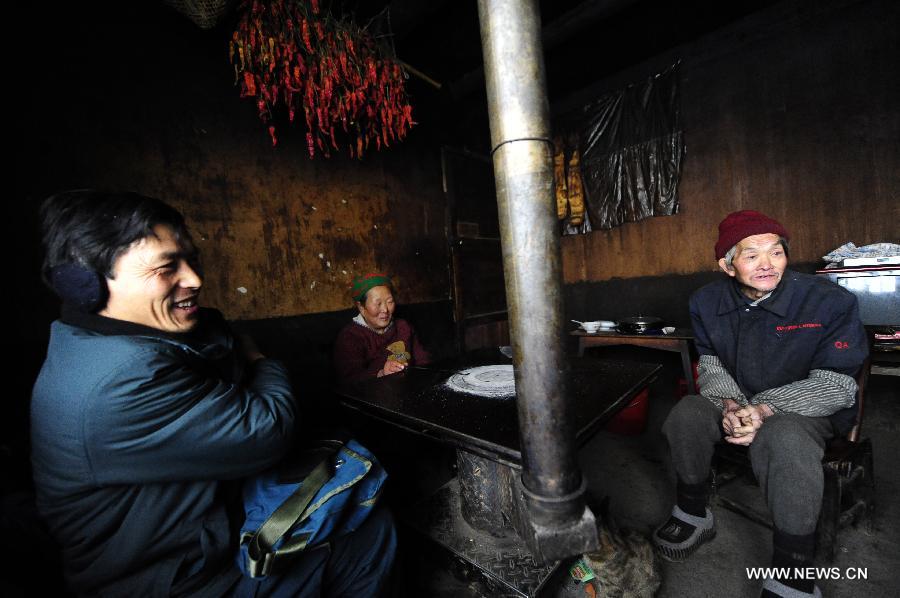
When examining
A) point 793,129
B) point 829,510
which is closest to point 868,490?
point 829,510

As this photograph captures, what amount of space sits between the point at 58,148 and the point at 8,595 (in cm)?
238

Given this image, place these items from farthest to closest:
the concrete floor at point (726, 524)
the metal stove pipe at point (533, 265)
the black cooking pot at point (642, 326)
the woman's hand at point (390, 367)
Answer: the black cooking pot at point (642, 326) < the woman's hand at point (390, 367) < the concrete floor at point (726, 524) < the metal stove pipe at point (533, 265)

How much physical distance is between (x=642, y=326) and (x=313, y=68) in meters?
3.96

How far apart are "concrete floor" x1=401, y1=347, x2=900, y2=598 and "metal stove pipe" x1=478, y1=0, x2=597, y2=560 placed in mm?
1005

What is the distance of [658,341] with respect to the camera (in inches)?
151

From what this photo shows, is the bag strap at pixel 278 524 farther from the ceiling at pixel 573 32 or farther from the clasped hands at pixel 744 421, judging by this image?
the ceiling at pixel 573 32

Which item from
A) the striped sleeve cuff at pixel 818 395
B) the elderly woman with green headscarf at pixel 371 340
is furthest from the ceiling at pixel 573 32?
the striped sleeve cuff at pixel 818 395

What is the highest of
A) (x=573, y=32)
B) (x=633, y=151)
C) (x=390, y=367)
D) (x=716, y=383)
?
(x=573, y=32)

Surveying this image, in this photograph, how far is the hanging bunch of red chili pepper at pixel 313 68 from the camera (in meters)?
2.63

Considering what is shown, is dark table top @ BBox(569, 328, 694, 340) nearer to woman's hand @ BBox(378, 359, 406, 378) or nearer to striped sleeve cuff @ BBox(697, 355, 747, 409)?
striped sleeve cuff @ BBox(697, 355, 747, 409)

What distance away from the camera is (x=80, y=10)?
7.45ft

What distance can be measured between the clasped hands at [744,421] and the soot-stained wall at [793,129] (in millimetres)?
2994

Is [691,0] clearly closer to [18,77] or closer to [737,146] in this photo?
[737,146]

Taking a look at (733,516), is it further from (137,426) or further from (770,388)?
(137,426)
